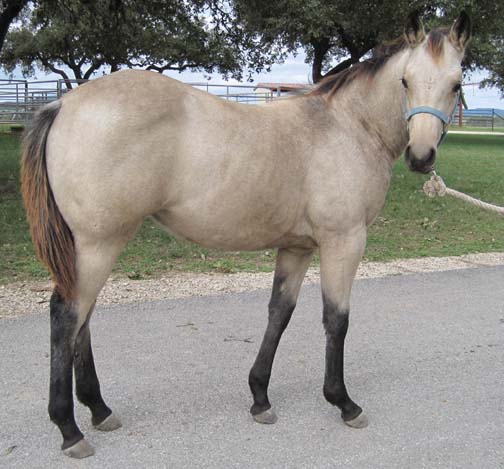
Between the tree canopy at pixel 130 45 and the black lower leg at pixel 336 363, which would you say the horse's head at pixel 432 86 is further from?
the tree canopy at pixel 130 45

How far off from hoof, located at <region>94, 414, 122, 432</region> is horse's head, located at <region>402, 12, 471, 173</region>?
210 centimetres

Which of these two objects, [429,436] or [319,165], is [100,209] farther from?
[429,436]

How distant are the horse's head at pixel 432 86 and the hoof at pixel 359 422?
4.75 feet

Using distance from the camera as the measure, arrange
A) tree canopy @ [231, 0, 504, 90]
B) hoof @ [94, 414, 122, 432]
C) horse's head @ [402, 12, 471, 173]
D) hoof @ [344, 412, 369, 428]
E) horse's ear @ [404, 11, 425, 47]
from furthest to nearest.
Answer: tree canopy @ [231, 0, 504, 90] → hoof @ [344, 412, 369, 428] → hoof @ [94, 414, 122, 432] → horse's ear @ [404, 11, 425, 47] → horse's head @ [402, 12, 471, 173]

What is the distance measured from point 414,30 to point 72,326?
235 centimetres

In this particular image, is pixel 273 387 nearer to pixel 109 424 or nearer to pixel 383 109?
pixel 109 424

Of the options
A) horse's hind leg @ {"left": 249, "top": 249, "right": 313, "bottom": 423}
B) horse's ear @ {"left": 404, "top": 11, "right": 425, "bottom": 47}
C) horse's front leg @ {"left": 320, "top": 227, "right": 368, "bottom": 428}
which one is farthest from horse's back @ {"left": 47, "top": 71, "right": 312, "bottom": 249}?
horse's ear @ {"left": 404, "top": 11, "right": 425, "bottom": 47}

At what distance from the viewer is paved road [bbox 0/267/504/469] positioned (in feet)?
9.71

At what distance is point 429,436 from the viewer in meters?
3.17

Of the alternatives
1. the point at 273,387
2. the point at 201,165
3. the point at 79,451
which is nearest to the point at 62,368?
the point at 79,451

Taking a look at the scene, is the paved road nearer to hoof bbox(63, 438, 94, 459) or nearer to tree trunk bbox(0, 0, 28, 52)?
hoof bbox(63, 438, 94, 459)

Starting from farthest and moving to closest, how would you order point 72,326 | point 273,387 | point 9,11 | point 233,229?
point 9,11
point 273,387
point 233,229
point 72,326

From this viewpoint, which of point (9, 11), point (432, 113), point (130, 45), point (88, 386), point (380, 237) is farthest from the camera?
point (130, 45)

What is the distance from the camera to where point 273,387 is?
378 centimetres
